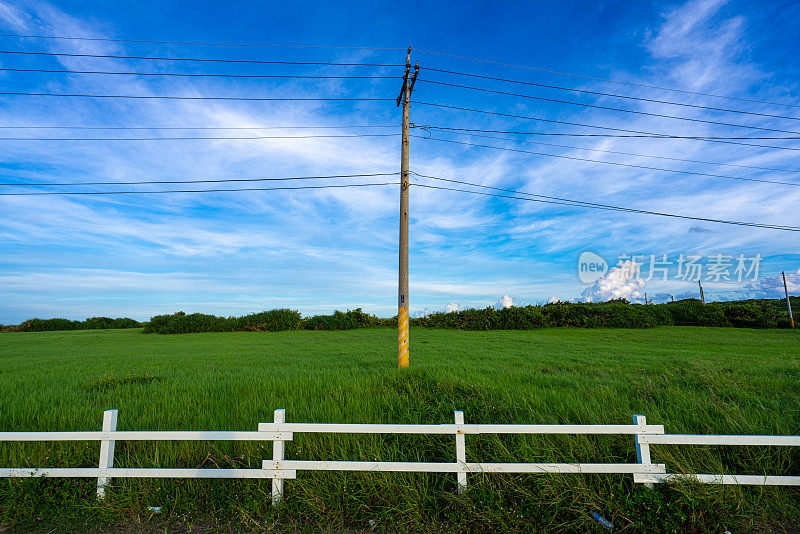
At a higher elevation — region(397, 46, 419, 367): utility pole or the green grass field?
region(397, 46, 419, 367): utility pole

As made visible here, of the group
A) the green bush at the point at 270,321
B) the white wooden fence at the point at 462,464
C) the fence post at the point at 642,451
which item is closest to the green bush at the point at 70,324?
the green bush at the point at 270,321

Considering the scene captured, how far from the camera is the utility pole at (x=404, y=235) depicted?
11.8m

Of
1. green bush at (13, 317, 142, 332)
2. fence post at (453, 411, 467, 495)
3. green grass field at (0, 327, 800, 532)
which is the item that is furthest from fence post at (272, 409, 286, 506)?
green bush at (13, 317, 142, 332)

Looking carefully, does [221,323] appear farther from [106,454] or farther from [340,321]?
[106,454]

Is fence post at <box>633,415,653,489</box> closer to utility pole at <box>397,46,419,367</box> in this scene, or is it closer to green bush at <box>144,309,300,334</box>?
utility pole at <box>397,46,419,367</box>

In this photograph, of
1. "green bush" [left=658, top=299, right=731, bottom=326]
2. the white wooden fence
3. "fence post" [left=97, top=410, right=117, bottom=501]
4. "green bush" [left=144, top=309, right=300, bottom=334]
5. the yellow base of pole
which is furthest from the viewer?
"green bush" [left=144, top=309, right=300, bottom=334]

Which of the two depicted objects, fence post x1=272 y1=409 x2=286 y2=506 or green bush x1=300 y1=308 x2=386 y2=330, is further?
green bush x1=300 y1=308 x2=386 y2=330

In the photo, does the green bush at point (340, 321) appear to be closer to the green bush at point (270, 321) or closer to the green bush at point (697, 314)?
the green bush at point (270, 321)

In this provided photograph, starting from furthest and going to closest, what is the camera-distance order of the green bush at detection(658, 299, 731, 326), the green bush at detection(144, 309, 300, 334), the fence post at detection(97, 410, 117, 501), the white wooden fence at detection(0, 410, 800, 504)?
the green bush at detection(144, 309, 300, 334) < the green bush at detection(658, 299, 731, 326) < the fence post at detection(97, 410, 117, 501) < the white wooden fence at detection(0, 410, 800, 504)

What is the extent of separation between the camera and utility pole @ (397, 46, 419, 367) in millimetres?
11828

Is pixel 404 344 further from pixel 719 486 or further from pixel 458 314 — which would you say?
pixel 458 314

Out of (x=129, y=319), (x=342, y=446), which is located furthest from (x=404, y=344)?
(x=129, y=319)

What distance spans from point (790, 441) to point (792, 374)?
935 centimetres

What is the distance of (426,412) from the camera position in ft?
22.2
